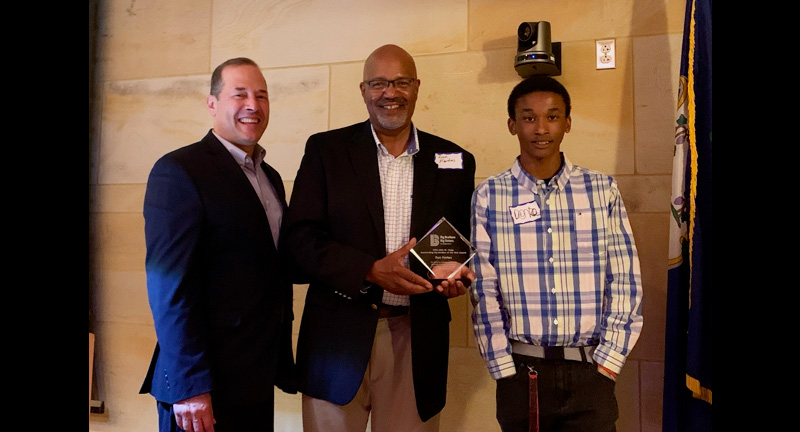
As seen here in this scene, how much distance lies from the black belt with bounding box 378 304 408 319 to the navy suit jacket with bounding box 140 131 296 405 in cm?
42

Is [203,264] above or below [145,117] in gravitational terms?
below

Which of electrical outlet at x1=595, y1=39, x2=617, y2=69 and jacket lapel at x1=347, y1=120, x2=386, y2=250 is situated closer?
jacket lapel at x1=347, y1=120, x2=386, y2=250

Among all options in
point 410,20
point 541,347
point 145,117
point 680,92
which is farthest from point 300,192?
point 145,117

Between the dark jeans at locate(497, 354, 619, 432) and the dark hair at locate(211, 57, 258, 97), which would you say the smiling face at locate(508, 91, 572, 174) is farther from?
the dark hair at locate(211, 57, 258, 97)

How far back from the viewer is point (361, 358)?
83.7 inches

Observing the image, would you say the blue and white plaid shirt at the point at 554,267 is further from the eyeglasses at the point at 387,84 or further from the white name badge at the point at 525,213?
the eyeglasses at the point at 387,84

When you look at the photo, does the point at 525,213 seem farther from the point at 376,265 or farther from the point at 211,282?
the point at 211,282

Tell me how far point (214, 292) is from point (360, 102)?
5.21 ft

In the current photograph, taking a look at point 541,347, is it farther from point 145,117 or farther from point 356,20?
point 145,117

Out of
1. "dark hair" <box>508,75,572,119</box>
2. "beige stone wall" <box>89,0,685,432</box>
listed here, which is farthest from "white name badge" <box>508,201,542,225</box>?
"beige stone wall" <box>89,0,685,432</box>

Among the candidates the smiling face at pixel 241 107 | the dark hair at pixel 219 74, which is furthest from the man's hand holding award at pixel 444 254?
the dark hair at pixel 219 74

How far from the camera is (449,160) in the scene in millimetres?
2371

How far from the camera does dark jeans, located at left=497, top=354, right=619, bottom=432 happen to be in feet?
6.59
